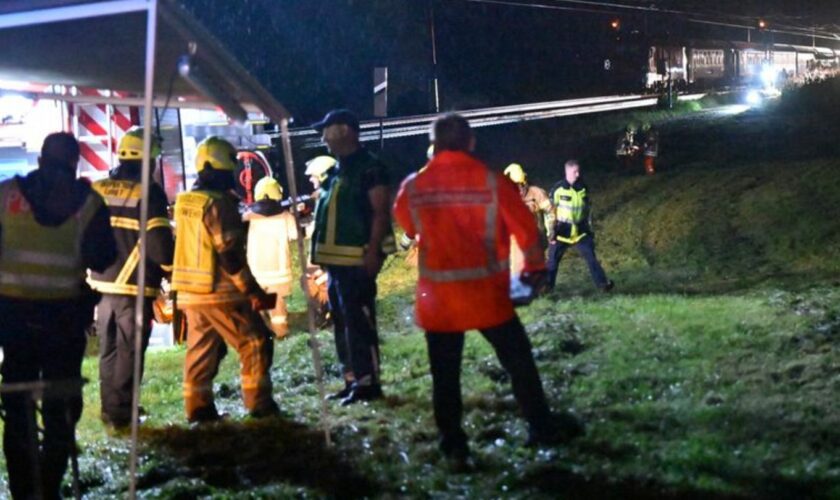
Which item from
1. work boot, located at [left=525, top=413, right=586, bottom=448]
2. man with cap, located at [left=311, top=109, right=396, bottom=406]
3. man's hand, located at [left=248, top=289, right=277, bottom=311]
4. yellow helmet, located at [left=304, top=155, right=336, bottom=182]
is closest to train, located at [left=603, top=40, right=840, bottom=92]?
yellow helmet, located at [left=304, top=155, right=336, bottom=182]

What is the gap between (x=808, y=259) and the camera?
14.7 m

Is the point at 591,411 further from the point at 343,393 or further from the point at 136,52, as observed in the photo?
the point at 136,52

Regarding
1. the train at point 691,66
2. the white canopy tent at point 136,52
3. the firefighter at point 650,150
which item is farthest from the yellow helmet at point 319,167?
the train at point 691,66

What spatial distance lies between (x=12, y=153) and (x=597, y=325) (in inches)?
293

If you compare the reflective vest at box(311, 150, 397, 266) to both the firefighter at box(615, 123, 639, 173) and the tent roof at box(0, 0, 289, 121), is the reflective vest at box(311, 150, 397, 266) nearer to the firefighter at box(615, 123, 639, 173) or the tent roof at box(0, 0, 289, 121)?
the tent roof at box(0, 0, 289, 121)

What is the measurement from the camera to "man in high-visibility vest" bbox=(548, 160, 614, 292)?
13086 mm

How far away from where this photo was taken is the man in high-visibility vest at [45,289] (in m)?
5.62

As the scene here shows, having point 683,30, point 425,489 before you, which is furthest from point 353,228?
point 683,30

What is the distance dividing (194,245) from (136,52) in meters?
1.31

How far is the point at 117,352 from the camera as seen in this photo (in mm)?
7457

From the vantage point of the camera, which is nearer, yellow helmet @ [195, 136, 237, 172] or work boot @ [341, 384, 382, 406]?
yellow helmet @ [195, 136, 237, 172]

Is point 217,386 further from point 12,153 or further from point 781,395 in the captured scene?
point 12,153

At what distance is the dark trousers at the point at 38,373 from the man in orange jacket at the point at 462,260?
184 cm

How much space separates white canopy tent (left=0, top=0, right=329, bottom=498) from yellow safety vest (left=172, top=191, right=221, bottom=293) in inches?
25.1
